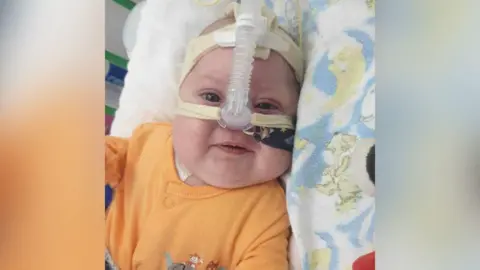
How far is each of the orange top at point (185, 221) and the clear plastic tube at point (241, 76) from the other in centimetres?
10

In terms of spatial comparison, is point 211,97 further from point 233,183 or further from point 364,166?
point 364,166

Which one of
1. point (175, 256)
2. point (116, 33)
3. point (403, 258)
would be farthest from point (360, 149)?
point (116, 33)

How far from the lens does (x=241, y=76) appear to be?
0.83m

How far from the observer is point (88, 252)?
3.07 ft

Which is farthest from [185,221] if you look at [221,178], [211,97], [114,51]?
[114,51]

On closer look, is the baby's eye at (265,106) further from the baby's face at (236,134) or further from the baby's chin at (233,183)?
the baby's chin at (233,183)

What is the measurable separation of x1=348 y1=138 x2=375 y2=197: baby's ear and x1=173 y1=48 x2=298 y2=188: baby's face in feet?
0.33

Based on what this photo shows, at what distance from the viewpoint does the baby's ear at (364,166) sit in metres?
0.78

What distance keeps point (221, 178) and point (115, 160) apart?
0.18m

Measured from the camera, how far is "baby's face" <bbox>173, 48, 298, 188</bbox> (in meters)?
0.84

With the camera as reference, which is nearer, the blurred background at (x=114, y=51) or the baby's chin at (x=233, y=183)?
the baby's chin at (x=233, y=183)

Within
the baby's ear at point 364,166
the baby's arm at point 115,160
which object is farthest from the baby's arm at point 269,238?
the baby's arm at point 115,160

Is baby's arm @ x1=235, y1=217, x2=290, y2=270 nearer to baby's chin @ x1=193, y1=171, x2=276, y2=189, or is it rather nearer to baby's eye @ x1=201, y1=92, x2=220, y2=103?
baby's chin @ x1=193, y1=171, x2=276, y2=189

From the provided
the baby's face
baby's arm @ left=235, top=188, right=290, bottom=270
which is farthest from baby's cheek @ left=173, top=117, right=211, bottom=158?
baby's arm @ left=235, top=188, right=290, bottom=270
